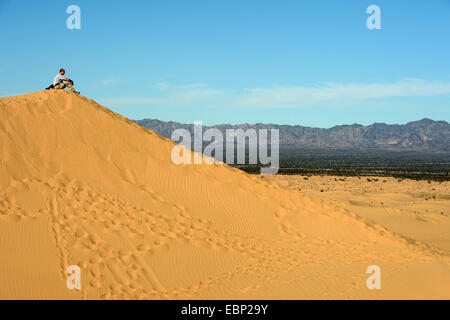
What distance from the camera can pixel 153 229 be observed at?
9797 mm

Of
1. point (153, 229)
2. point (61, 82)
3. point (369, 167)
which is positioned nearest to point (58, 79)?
point (61, 82)


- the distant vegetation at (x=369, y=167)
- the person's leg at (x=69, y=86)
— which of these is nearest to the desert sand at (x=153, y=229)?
the person's leg at (x=69, y=86)

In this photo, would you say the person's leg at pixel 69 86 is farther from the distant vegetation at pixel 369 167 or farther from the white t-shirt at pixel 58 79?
the distant vegetation at pixel 369 167

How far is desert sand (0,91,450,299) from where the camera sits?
816 cm

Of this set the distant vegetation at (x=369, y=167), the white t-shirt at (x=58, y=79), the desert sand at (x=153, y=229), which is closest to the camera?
the desert sand at (x=153, y=229)

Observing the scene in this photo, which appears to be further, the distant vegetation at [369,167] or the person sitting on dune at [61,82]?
the distant vegetation at [369,167]

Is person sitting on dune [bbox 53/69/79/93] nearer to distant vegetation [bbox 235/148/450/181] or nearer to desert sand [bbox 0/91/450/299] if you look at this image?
desert sand [bbox 0/91/450/299]

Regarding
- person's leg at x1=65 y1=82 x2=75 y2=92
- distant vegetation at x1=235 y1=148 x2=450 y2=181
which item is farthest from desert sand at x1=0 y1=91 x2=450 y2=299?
distant vegetation at x1=235 y1=148 x2=450 y2=181

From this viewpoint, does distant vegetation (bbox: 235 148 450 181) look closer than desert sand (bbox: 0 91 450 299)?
No

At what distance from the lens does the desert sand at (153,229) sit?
8.16m

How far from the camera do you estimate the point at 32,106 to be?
41.5 ft

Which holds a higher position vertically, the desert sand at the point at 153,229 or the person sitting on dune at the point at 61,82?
the person sitting on dune at the point at 61,82

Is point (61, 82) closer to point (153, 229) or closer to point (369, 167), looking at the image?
point (153, 229)

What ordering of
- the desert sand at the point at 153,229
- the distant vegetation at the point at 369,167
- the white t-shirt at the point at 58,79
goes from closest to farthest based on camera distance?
the desert sand at the point at 153,229 → the white t-shirt at the point at 58,79 → the distant vegetation at the point at 369,167
